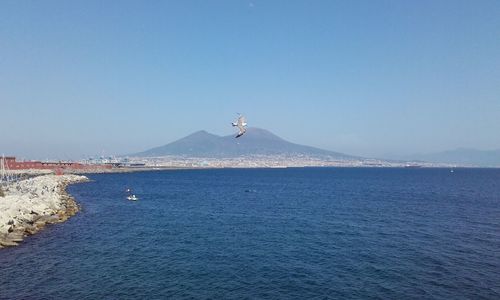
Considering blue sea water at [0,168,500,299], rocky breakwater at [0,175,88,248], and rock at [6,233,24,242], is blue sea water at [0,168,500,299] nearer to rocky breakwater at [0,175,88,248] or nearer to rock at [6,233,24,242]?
rock at [6,233,24,242]

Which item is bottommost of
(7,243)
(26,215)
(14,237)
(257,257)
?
(257,257)

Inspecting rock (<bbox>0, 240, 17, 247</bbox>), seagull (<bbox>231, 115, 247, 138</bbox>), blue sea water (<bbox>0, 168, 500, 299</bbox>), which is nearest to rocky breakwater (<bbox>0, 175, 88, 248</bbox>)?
rock (<bbox>0, 240, 17, 247</bbox>)

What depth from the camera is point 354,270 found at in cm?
3475

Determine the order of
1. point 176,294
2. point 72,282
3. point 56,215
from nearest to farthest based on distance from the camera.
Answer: point 176,294
point 72,282
point 56,215

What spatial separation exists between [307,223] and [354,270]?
24417mm

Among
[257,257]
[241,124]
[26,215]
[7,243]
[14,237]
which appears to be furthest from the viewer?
[26,215]

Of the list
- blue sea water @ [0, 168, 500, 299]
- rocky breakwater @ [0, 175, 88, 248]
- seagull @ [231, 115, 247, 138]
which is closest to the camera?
seagull @ [231, 115, 247, 138]

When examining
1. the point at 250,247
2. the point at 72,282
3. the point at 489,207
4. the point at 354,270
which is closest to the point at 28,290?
the point at 72,282

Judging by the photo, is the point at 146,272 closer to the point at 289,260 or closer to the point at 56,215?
the point at 289,260

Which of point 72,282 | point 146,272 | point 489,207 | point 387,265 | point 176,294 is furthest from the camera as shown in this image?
point 489,207

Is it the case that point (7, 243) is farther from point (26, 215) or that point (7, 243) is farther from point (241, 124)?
point (241, 124)

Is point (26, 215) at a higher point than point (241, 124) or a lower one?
lower

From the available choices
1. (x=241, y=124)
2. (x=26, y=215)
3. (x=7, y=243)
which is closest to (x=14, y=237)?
(x=7, y=243)

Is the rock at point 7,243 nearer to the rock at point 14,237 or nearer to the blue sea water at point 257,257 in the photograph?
the rock at point 14,237
